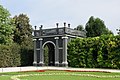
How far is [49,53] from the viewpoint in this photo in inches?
1539

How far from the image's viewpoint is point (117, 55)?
3050 cm

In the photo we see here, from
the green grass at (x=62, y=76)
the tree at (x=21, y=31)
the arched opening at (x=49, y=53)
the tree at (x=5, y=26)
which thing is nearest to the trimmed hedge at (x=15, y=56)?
the tree at (x=5, y=26)

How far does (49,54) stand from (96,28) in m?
Answer: 12.5

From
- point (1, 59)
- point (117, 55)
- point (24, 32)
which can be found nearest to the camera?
point (117, 55)

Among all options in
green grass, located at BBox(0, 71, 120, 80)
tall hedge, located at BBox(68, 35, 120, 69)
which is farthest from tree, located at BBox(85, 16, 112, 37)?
green grass, located at BBox(0, 71, 120, 80)

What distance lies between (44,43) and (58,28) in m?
3.33

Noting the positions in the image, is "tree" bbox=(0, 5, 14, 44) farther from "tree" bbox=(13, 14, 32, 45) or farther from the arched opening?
"tree" bbox=(13, 14, 32, 45)

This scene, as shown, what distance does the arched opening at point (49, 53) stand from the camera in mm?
38050

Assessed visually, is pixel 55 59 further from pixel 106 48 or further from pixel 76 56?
pixel 106 48

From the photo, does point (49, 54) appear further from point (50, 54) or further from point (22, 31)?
point (22, 31)

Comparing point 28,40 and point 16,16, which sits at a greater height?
point 16,16

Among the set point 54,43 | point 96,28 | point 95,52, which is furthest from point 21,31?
point 95,52

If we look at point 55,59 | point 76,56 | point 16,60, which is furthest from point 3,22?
point 76,56

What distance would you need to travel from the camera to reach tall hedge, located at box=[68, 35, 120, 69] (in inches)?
1208
